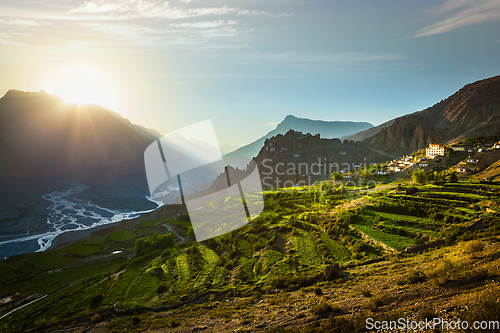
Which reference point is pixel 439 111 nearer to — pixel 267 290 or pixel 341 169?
pixel 341 169

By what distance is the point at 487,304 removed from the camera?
6434mm

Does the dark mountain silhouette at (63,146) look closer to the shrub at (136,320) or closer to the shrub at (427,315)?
the shrub at (136,320)

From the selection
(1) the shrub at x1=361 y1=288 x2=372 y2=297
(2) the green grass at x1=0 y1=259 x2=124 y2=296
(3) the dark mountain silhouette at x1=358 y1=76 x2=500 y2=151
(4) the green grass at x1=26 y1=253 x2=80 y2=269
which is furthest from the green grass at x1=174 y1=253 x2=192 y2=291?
(3) the dark mountain silhouette at x1=358 y1=76 x2=500 y2=151

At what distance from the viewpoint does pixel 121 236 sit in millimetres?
51938

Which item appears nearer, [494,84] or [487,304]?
[487,304]

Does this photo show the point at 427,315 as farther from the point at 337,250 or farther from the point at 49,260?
the point at 49,260

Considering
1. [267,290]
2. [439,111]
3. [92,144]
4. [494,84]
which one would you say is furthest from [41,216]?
[494,84]

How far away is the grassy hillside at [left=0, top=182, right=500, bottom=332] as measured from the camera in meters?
9.85

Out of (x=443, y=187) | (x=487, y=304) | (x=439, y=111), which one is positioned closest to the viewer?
(x=487, y=304)

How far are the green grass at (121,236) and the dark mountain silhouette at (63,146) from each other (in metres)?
104

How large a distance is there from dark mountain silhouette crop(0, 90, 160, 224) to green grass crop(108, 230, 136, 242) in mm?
104420

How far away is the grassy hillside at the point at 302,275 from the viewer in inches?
388

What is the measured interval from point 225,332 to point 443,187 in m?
32.1

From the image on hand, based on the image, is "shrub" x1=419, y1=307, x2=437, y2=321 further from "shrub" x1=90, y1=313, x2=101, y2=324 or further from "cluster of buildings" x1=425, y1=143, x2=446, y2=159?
"cluster of buildings" x1=425, y1=143, x2=446, y2=159
